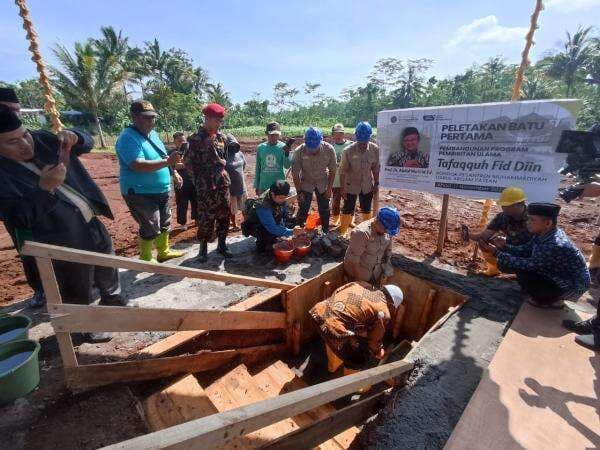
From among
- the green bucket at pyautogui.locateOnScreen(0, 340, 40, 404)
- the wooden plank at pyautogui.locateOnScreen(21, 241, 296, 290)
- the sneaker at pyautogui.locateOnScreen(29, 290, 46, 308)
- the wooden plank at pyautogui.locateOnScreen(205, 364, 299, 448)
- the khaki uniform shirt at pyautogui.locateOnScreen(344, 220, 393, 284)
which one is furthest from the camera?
the khaki uniform shirt at pyautogui.locateOnScreen(344, 220, 393, 284)

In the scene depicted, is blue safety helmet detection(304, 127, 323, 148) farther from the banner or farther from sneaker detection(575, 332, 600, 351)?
sneaker detection(575, 332, 600, 351)

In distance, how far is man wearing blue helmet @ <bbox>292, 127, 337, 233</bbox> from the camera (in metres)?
4.64

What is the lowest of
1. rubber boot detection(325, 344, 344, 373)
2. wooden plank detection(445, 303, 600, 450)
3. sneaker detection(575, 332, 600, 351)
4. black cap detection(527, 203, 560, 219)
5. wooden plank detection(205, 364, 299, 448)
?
rubber boot detection(325, 344, 344, 373)

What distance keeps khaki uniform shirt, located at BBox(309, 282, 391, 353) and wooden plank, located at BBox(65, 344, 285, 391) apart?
104 cm

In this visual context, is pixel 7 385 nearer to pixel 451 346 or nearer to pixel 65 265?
pixel 65 265

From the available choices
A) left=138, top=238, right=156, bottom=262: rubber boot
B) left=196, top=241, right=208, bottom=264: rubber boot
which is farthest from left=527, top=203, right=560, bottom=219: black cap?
left=138, top=238, right=156, bottom=262: rubber boot

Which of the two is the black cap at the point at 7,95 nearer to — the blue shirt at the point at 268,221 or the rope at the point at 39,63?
the rope at the point at 39,63

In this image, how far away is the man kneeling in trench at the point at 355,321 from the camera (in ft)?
9.27

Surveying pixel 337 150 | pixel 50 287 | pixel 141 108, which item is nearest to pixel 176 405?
pixel 50 287

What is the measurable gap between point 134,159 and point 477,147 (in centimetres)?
388

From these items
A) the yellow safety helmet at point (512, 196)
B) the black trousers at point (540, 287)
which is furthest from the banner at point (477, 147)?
the black trousers at point (540, 287)

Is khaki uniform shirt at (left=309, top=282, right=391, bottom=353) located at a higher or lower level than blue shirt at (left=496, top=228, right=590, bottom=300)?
lower

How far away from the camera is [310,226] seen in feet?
17.9

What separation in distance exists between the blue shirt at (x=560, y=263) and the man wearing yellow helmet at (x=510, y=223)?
1.74 ft
